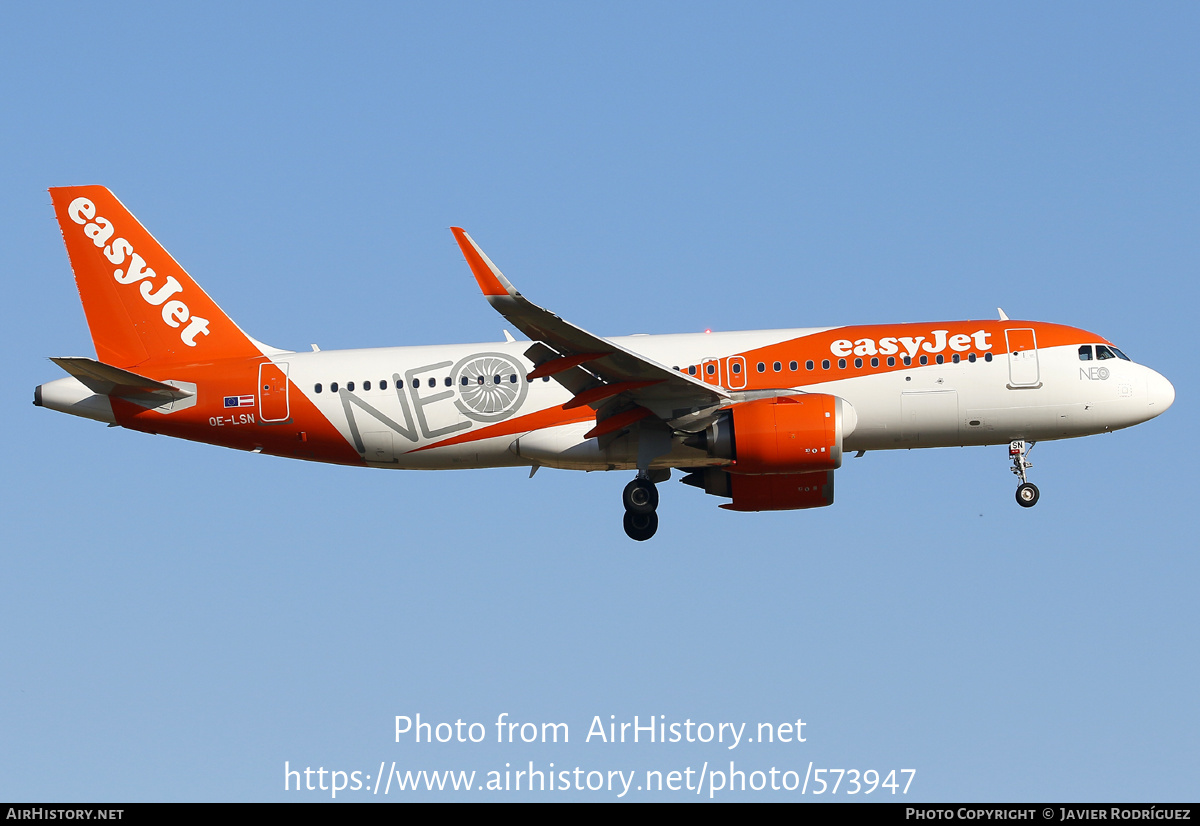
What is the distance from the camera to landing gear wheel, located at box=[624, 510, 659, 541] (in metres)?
35.6

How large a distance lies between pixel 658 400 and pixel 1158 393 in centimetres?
1229

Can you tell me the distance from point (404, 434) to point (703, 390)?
Answer: 7635mm

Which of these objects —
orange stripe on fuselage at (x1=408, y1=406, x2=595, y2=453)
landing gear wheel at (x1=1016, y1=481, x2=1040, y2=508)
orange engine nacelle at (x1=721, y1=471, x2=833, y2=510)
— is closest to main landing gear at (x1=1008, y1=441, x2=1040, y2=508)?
landing gear wheel at (x1=1016, y1=481, x2=1040, y2=508)

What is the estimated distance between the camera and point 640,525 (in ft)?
117

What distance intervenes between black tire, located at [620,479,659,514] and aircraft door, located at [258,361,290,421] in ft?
28.6

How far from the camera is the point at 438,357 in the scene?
35375 millimetres

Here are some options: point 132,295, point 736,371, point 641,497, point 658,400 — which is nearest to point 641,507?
point 641,497

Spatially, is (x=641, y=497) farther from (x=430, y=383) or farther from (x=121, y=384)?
(x=121, y=384)

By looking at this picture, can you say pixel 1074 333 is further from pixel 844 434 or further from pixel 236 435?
pixel 236 435

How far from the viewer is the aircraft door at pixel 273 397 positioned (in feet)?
116

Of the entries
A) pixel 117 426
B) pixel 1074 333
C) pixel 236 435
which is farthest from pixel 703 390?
pixel 117 426

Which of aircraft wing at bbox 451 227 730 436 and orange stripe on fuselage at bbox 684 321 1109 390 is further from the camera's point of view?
orange stripe on fuselage at bbox 684 321 1109 390

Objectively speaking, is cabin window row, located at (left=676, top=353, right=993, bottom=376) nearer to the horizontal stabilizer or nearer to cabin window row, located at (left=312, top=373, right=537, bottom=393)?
cabin window row, located at (left=312, top=373, right=537, bottom=393)

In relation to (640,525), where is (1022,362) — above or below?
above
